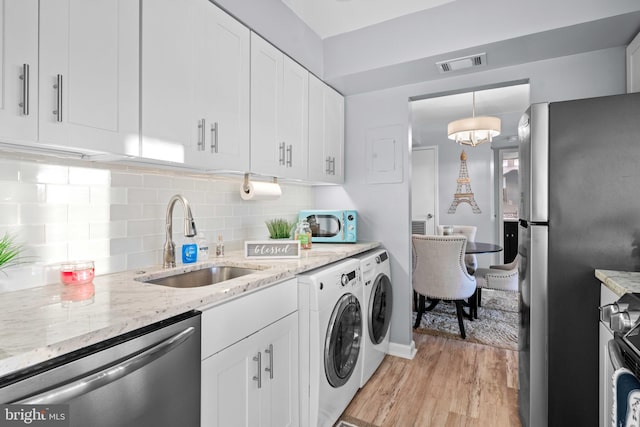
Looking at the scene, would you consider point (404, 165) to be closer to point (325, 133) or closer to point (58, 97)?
point (325, 133)

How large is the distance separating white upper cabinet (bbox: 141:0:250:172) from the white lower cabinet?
0.73 metres

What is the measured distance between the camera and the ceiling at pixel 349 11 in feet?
7.10

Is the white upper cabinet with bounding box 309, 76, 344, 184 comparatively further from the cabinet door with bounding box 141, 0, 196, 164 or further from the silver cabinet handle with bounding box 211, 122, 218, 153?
the cabinet door with bounding box 141, 0, 196, 164

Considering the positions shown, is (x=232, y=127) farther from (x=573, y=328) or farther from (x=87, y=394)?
(x=573, y=328)

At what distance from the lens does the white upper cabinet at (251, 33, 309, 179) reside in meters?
1.97

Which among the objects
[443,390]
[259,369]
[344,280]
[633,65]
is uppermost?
[633,65]

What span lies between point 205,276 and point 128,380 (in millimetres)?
920

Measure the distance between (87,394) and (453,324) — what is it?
3341mm

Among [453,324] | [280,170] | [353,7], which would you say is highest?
[353,7]

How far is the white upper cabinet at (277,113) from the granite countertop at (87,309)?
31.6 inches

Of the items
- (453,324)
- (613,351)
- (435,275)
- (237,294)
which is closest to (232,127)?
(237,294)

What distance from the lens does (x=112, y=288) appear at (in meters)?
1.28

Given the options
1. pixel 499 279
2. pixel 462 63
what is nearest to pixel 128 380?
pixel 462 63

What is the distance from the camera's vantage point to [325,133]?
2.71 m
